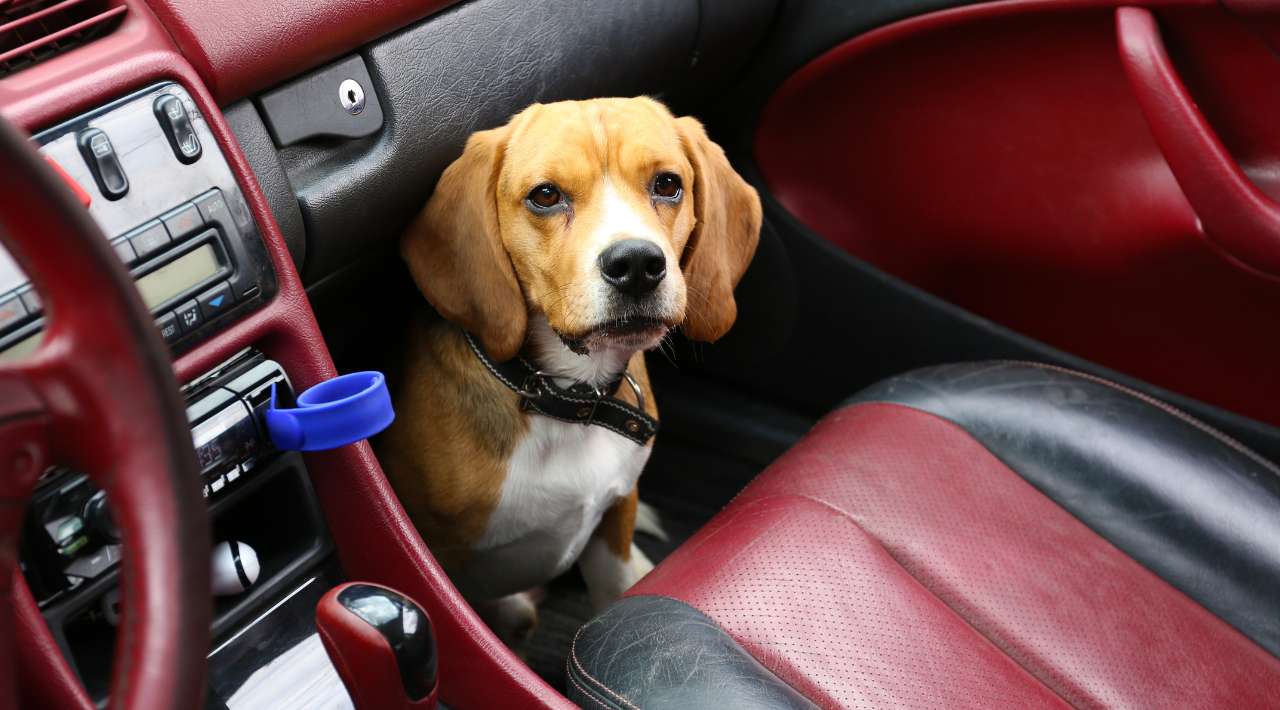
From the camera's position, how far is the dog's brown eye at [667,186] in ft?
6.43

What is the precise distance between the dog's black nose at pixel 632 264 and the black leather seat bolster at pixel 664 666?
1.46 feet

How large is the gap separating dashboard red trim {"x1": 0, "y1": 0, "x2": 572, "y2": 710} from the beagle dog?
0.38 meters

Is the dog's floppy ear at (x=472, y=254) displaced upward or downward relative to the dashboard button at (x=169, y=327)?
downward

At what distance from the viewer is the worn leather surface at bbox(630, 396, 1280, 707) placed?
5.31ft

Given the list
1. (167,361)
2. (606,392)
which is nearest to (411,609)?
(167,361)

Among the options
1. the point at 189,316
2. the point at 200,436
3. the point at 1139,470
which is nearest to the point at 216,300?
the point at 189,316

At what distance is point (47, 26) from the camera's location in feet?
4.47

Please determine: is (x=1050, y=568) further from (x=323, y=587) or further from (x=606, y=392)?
Answer: (x=323, y=587)

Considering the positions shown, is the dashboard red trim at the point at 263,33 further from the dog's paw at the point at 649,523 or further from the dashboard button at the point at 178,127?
the dog's paw at the point at 649,523

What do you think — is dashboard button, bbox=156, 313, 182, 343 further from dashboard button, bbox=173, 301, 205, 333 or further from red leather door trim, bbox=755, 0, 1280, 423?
red leather door trim, bbox=755, 0, 1280, 423

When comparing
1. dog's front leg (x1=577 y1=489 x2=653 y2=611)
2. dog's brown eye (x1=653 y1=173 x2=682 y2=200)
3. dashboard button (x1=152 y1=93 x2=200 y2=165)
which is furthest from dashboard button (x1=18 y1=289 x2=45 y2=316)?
dog's front leg (x1=577 y1=489 x2=653 y2=611)

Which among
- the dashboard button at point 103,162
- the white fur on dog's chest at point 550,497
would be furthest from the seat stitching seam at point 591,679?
the dashboard button at point 103,162

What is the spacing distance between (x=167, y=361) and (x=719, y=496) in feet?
7.17

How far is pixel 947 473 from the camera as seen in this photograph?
1.95 m
